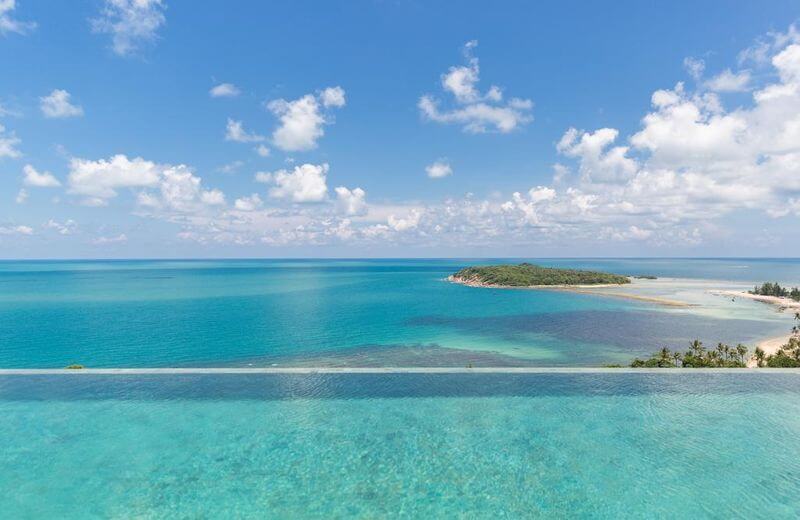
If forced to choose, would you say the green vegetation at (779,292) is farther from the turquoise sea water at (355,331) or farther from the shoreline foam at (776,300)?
the turquoise sea water at (355,331)

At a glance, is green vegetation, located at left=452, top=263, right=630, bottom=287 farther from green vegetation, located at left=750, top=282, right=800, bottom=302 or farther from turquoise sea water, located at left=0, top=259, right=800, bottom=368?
turquoise sea water, located at left=0, top=259, right=800, bottom=368

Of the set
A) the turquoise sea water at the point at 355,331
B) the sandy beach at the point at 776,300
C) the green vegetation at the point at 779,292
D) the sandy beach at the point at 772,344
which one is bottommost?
the turquoise sea water at the point at 355,331

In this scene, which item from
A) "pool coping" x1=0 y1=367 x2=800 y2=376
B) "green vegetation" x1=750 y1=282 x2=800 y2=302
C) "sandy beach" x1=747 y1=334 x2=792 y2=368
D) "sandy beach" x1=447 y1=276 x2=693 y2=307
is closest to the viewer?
"pool coping" x1=0 y1=367 x2=800 y2=376

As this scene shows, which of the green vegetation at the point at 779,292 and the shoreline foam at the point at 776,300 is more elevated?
the green vegetation at the point at 779,292

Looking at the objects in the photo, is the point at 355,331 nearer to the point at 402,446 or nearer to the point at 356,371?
the point at 356,371

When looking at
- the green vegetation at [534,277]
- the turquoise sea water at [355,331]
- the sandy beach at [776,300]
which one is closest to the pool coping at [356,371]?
the turquoise sea water at [355,331]

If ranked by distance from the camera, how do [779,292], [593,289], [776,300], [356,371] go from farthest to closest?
1. [593,289]
2. [779,292]
3. [776,300]
4. [356,371]

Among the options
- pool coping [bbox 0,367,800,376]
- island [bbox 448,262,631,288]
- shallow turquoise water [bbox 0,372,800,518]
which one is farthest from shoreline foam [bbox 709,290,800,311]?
shallow turquoise water [bbox 0,372,800,518]

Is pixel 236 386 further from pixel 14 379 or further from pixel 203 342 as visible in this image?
pixel 203 342

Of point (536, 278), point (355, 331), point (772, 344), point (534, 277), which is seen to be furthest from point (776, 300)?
point (355, 331)

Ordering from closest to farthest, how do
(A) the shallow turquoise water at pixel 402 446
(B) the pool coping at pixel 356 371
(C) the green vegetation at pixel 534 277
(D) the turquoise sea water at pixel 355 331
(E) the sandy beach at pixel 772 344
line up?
1. (A) the shallow turquoise water at pixel 402 446
2. (B) the pool coping at pixel 356 371
3. (D) the turquoise sea water at pixel 355 331
4. (E) the sandy beach at pixel 772 344
5. (C) the green vegetation at pixel 534 277
